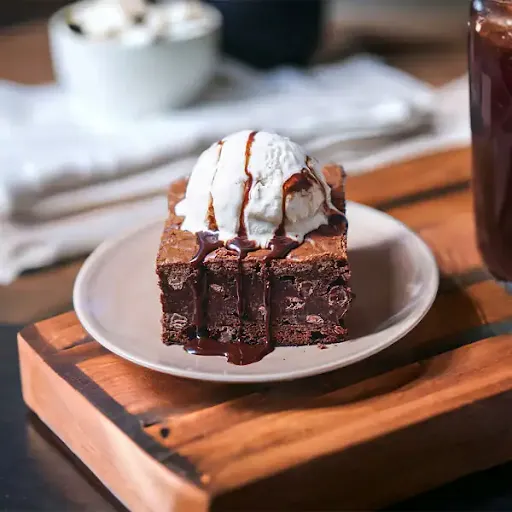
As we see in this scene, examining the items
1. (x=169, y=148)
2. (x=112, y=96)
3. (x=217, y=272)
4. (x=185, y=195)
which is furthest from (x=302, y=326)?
(x=112, y=96)

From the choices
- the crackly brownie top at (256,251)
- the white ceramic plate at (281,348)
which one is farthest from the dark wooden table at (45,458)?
the crackly brownie top at (256,251)

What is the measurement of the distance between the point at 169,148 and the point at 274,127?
0.68 ft

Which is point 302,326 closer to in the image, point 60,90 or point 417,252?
point 417,252

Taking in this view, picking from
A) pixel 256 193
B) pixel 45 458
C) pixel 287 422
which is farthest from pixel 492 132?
pixel 45 458

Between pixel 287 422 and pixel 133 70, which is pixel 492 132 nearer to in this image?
pixel 287 422

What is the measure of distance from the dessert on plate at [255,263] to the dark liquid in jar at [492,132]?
0.80ft

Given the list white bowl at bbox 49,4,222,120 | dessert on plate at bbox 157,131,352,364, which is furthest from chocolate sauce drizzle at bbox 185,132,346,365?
white bowl at bbox 49,4,222,120

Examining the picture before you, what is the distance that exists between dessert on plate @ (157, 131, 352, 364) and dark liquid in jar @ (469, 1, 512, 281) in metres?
0.24

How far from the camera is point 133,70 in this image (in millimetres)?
1714

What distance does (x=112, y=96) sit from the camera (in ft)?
5.71

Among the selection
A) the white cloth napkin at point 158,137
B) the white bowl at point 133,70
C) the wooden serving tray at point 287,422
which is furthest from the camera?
the white bowl at point 133,70

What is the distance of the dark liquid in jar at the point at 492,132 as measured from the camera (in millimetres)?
1086

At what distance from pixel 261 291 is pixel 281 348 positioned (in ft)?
0.23

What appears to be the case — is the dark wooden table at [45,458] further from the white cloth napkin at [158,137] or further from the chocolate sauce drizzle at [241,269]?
the chocolate sauce drizzle at [241,269]
